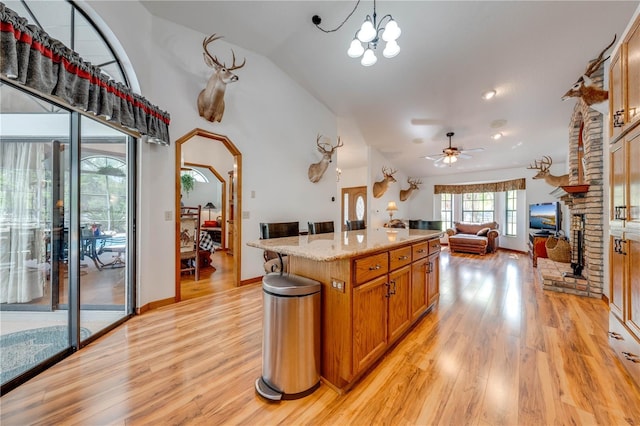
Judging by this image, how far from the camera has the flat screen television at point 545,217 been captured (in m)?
5.62

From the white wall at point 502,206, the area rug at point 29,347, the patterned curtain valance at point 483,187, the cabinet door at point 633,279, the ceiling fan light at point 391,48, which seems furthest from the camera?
the patterned curtain valance at point 483,187

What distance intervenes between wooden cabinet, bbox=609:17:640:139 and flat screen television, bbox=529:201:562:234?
479cm

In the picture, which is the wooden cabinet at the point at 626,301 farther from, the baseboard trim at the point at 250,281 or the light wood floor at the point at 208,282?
the light wood floor at the point at 208,282

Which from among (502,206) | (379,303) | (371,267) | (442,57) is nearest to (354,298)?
(371,267)

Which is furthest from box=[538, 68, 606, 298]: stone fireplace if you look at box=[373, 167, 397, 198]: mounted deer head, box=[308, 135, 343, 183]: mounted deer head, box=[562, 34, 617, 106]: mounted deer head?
box=[373, 167, 397, 198]: mounted deer head

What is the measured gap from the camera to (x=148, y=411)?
140 cm

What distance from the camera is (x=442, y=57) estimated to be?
11.5 ft

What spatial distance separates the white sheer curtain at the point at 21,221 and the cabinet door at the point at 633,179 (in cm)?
441

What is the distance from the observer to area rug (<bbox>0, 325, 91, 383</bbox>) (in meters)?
1.72

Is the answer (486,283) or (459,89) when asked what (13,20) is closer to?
(459,89)

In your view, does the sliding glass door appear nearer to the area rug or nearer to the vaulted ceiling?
the area rug

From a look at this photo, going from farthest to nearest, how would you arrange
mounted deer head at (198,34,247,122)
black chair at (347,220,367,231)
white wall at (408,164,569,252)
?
white wall at (408,164,569,252) → black chair at (347,220,367,231) → mounted deer head at (198,34,247,122)

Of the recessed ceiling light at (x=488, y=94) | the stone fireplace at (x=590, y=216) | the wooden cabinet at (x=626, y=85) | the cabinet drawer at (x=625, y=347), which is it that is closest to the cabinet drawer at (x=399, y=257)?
the cabinet drawer at (x=625, y=347)

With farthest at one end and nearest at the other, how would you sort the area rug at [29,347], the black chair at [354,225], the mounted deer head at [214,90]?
the black chair at [354,225], the mounted deer head at [214,90], the area rug at [29,347]
